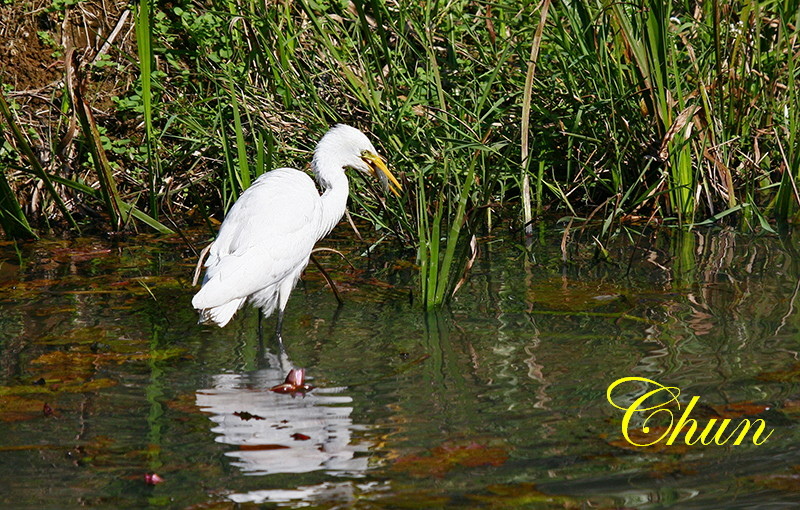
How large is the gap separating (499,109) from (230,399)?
2719 mm

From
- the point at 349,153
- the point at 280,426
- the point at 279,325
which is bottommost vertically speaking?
the point at 280,426

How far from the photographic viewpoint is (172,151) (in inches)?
233

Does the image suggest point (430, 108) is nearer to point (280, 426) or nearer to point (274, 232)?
point (274, 232)

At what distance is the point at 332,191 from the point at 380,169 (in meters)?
0.27

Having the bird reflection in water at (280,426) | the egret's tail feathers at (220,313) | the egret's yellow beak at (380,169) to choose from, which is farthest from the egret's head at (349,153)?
the bird reflection in water at (280,426)

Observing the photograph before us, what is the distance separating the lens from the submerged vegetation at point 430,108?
477 centimetres

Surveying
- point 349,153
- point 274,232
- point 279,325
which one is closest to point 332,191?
point 349,153

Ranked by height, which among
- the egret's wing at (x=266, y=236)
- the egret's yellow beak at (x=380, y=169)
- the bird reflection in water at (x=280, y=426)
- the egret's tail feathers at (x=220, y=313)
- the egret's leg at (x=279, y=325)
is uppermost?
the egret's yellow beak at (x=380, y=169)

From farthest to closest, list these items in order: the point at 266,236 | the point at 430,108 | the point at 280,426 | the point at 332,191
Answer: the point at 430,108
the point at 332,191
the point at 266,236
the point at 280,426

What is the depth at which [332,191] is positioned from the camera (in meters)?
4.52

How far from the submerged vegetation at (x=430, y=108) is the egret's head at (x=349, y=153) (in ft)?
0.56

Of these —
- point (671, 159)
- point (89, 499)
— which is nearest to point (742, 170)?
point (671, 159)

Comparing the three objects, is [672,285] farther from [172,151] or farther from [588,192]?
[172,151]

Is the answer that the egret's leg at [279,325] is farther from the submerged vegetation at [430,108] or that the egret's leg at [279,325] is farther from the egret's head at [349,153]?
the egret's head at [349,153]
